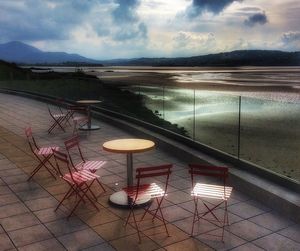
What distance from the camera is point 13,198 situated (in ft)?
23.5

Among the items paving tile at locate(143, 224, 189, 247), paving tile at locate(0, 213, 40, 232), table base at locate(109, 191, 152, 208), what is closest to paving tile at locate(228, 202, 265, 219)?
paving tile at locate(143, 224, 189, 247)

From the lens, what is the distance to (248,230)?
600 centimetres

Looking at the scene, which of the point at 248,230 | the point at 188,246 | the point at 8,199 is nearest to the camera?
the point at 188,246

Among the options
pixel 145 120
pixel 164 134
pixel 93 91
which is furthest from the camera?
pixel 93 91

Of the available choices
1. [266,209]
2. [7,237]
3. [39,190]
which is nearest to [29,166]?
[39,190]

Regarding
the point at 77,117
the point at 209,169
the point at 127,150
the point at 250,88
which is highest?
the point at 127,150

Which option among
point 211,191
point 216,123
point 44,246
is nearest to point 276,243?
point 211,191

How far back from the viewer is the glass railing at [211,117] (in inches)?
499

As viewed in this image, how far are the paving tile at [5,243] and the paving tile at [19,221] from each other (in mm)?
220

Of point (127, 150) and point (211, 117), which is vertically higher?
point (127, 150)

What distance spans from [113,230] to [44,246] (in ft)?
3.30

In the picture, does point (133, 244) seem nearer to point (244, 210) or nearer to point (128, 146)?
point (128, 146)

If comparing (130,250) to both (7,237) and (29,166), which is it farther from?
(29,166)

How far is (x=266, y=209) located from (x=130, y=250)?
2.72m
